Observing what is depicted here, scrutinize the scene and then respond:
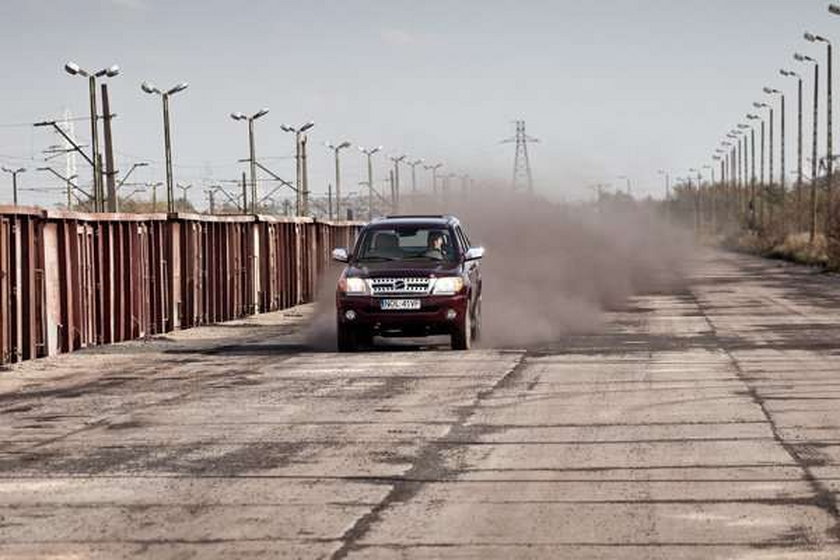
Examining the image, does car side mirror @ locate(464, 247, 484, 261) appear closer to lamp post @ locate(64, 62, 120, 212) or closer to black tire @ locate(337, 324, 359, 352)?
black tire @ locate(337, 324, 359, 352)

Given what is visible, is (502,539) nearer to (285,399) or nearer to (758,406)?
(758,406)

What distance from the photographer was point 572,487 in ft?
33.0

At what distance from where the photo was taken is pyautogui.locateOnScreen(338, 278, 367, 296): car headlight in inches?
871

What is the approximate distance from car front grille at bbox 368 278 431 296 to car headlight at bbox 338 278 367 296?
0.13 m

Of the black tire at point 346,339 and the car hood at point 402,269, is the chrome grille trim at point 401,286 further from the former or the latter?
the black tire at point 346,339

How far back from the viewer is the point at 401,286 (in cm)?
2208

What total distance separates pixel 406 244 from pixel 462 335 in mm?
1757

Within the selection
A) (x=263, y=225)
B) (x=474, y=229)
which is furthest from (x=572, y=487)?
(x=474, y=229)

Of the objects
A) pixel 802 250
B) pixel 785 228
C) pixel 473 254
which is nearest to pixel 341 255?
pixel 473 254

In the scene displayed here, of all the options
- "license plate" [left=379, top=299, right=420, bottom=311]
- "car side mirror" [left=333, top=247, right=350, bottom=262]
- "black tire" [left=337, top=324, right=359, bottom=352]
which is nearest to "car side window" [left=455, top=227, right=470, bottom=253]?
"license plate" [left=379, top=299, right=420, bottom=311]

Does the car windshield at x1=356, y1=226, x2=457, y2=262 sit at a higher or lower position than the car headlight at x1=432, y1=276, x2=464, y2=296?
higher

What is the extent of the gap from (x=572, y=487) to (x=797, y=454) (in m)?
2.18

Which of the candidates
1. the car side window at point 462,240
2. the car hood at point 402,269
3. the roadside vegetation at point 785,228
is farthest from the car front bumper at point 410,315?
the roadside vegetation at point 785,228

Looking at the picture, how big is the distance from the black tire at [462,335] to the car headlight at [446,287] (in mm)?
406
